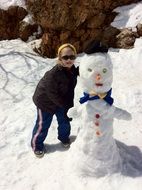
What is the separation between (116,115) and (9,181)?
144 cm

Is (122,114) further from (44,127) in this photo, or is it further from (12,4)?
(12,4)

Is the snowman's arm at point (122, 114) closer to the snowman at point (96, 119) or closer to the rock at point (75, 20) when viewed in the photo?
the snowman at point (96, 119)

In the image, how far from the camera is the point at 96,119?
3709 mm

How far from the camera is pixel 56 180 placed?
12.9 feet

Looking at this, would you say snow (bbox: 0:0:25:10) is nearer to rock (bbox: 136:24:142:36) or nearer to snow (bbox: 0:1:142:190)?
snow (bbox: 0:1:142:190)

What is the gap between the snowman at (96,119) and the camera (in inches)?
140

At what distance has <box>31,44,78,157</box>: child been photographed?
396 cm

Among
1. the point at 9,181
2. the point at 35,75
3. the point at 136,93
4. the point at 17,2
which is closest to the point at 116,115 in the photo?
the point at 9,181

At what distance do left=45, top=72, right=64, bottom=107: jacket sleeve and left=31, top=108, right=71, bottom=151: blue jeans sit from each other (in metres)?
0.27

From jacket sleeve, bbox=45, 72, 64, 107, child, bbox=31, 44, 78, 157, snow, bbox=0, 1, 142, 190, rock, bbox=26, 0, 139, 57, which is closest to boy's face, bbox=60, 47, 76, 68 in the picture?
child, bbox=31, 44, 78, 157

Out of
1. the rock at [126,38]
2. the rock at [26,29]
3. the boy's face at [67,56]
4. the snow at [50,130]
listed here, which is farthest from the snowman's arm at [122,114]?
the rock at [26,29]

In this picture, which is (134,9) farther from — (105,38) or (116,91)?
(116,91)

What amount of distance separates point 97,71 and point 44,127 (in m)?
1.19

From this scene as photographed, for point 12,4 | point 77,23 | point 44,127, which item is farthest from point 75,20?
point 44,127
